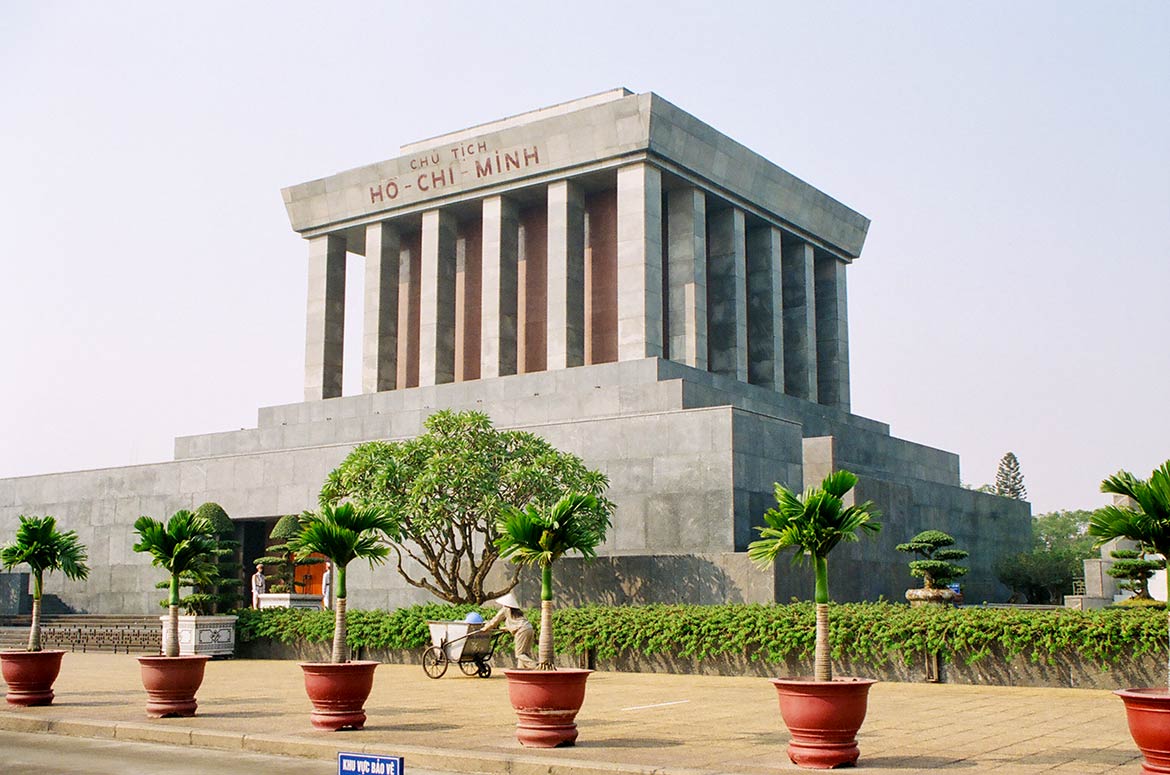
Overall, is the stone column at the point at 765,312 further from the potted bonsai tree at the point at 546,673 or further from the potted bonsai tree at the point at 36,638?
the potted bonsai tree at the point at 546,673

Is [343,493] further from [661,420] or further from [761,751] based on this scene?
[761,751]

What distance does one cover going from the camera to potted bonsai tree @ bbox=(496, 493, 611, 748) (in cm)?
1365

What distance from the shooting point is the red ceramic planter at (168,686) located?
55.6 ft

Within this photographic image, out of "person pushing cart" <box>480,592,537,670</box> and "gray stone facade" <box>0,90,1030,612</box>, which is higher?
"gray stone facade" <box>0,90,1030,612</box>

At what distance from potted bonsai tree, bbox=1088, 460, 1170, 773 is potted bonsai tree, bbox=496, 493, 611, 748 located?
5.67 m

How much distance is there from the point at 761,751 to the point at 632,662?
37.8ft

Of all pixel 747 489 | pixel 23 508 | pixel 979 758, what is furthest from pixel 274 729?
pixel 23 508

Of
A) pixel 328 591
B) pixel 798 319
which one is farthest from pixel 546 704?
pixel 798 319

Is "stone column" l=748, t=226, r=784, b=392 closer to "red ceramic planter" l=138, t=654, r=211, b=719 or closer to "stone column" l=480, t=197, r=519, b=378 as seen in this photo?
"stone column" l=480, t=197, r=519, b=378

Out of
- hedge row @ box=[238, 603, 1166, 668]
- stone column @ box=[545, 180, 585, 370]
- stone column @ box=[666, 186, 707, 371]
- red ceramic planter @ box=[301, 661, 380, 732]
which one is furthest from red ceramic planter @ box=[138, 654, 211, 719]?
stone column @ box=[666, 186, 707, 371]

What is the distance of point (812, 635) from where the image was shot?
21.5 m

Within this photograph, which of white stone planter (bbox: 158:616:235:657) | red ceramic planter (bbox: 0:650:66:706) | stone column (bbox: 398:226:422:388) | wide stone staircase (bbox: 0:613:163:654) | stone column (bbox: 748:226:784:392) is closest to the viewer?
red ceramic planter (bbox: 0:650:66:706)

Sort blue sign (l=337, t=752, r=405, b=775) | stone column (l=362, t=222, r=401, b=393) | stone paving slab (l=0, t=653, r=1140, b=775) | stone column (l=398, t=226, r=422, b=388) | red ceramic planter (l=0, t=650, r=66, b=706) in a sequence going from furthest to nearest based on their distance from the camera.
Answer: stone column (l=398, t=226, r=422, b=388), stone column (l=362, t=222, r=401, b=393), red ceramic planter (l=0, t=650, r=66, b=706), stone paving slab (l=0, t=653, r=1140, b=775), blue sign (l=337, t=752, r=405, b=775)

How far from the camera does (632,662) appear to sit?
24.4m
